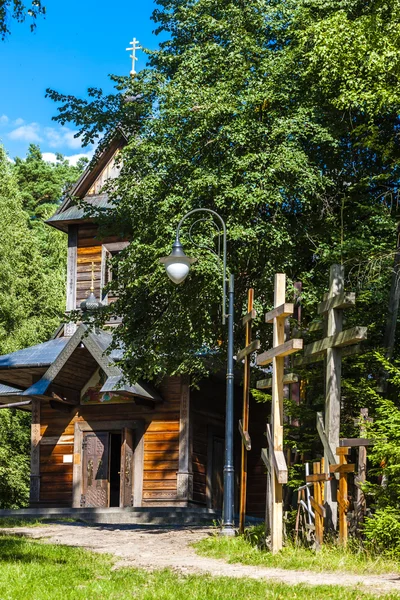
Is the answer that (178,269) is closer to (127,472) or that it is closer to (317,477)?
(317,477)

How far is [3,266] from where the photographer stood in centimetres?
3634

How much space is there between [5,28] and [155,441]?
1297 cm

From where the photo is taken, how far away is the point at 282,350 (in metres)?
14.0

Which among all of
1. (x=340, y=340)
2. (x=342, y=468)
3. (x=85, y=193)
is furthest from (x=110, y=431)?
(x=342, y=468)

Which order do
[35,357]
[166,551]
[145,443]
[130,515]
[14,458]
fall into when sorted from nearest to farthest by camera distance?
[166,551] < [130,515] < [145,443] < [35,357] < [14,458]

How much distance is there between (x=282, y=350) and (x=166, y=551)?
336cm

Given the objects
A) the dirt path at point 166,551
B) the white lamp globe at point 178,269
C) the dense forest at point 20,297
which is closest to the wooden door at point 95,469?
the dirt path at point 166,551

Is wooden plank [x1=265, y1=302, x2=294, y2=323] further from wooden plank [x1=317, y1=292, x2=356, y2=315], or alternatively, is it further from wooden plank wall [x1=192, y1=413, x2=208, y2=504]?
wooden plank wall [x1=192, y1=413, x2=208, y2=504]

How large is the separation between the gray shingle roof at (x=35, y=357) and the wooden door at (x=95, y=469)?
7.19ft

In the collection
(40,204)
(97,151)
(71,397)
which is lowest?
(71,397)

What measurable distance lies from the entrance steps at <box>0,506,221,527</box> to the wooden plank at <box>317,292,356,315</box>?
8.71 m

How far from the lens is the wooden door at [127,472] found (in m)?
25.4

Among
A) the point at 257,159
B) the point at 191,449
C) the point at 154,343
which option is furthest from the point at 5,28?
the point at 191,449

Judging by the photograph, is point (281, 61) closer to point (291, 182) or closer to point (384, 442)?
point (291, 182)
